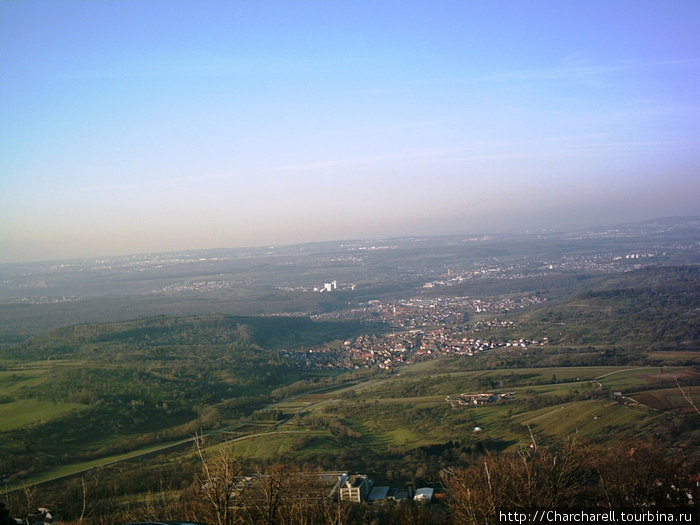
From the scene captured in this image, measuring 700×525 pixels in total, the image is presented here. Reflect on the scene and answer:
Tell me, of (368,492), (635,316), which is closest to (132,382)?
(368,492)

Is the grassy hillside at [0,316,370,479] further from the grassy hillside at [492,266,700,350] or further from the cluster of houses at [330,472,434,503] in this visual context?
the grassy hillside at [492,266,700,350]

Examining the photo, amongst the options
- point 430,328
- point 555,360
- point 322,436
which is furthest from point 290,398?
point 430,328

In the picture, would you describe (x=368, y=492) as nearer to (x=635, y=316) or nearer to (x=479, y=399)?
(x=479, y=399)

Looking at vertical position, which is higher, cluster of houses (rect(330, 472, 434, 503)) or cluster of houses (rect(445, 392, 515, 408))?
cluster of houses (rect(330, 472, 434, 503))

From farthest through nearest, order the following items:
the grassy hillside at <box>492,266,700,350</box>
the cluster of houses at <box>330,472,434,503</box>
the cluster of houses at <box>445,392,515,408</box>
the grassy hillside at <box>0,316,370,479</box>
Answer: the grassy hillside at <box>492,266,700,350</box>, the cluster of houses at <box>445,392,515,408</box>, the grassy hillside at <box>0,316,370,479</box>, the cluster of houses at <box>330,472,434,503</box>

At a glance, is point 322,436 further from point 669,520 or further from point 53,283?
point 53,283

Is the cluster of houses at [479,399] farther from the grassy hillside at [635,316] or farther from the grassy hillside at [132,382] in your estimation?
the grassy hillside at [635,316]

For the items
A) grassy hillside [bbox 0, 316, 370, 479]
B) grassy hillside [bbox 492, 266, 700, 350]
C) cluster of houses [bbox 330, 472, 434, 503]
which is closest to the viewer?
cluster of houses [bbox 330, 472, 434, 503]

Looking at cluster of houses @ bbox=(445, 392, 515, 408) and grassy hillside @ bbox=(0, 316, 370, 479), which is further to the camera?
cluster of houses @ bbox=(445, 392, 515, 408)

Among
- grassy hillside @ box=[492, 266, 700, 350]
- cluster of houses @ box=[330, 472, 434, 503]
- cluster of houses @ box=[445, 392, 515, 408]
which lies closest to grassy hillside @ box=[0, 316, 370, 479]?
cluster of houses @ box=[445, 392, 515, 408]

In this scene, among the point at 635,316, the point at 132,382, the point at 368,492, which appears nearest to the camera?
the point at 368,492

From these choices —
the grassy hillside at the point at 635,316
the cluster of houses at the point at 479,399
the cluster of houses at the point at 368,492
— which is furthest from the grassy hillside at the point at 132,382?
the grassy hillside at the point at 635,316
